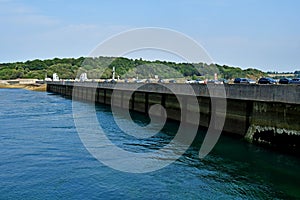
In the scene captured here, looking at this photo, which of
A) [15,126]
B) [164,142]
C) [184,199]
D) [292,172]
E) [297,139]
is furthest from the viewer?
[15,126]

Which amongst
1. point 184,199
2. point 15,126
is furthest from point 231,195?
point 15,126

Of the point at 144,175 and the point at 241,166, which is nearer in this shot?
the point at 144,175

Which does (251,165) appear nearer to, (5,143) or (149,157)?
(149,157)

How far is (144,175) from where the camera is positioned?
17641 millimetres

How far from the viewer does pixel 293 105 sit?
21938mm

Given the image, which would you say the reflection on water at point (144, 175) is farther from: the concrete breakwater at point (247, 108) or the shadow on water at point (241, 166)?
the concrete breakwater at point (247, 108)

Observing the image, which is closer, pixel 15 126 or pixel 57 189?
pixel 57 189

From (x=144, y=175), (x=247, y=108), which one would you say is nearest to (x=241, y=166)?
(x=144, y=175)

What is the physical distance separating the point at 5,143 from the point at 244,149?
53.0ft

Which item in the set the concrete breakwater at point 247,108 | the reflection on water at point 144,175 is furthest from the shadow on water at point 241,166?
the concrete breakwater at point 247,108

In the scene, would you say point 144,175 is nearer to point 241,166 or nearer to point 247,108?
point 241,166

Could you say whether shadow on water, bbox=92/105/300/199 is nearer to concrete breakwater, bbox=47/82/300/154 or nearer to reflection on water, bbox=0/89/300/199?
reflection on water, bbox=0/89/300/199

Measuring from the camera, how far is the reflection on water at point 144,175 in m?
15.0

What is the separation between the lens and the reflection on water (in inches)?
589
